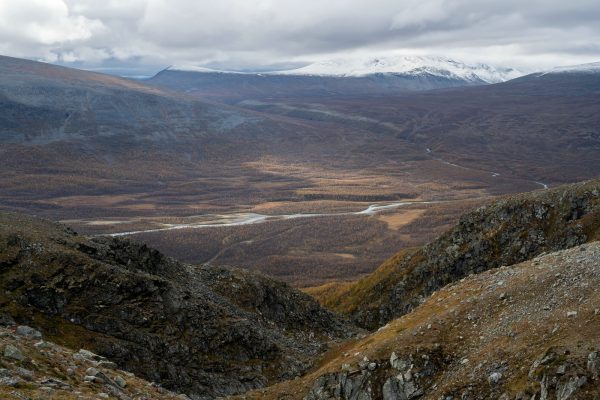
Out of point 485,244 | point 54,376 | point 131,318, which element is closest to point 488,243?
point 485,244

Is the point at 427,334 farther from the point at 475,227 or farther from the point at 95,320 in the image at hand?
the point at 475,227

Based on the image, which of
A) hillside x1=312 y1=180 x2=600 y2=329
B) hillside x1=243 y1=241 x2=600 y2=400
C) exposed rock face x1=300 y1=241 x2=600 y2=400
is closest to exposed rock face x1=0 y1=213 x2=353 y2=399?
hillside x1=243 y1=241 x2=600 y2=400

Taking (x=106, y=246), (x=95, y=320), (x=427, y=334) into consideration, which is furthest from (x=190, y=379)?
(x=427, y=334)

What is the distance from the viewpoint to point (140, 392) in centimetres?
3183

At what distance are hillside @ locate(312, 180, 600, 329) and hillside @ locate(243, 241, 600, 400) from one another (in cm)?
3817

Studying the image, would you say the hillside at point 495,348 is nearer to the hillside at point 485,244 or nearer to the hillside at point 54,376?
the hillside at point 54,376

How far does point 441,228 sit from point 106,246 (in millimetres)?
152692

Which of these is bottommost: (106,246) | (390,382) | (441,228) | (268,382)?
(441,228)

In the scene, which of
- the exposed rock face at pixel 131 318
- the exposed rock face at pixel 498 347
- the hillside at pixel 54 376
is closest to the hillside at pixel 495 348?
the exposed rock face at pixel 498 347

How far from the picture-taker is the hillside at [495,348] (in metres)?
30.1

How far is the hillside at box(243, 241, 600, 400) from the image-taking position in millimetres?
30062

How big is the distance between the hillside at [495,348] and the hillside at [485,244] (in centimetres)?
3817

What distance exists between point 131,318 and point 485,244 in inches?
2078

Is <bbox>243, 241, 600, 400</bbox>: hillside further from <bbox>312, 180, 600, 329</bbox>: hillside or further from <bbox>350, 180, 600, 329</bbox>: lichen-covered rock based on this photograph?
<bbox>312, 180, 600, 329</bbox>: hillside
